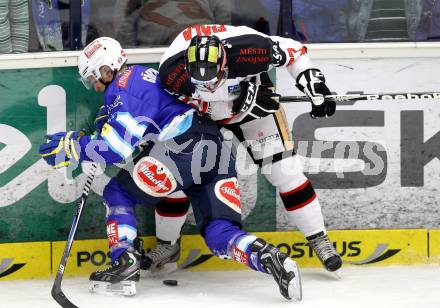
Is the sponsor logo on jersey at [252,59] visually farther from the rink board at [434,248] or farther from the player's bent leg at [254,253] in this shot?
the rink board at [434,248]

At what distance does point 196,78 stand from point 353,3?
3.66 feet

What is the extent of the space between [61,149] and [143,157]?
1.23 feet

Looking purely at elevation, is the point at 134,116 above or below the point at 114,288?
above

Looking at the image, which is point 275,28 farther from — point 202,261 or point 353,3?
point 202,261

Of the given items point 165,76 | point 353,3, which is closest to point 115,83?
point 165,76

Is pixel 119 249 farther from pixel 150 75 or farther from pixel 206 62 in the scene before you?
pixel 206 62

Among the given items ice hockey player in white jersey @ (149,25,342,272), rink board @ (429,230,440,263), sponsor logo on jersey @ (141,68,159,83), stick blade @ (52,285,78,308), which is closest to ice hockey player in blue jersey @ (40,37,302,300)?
sponsor logo on jersey @ (141,68,159,83)

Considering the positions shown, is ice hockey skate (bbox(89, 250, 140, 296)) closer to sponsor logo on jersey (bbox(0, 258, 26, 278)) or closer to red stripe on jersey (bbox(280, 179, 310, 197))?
sponsor logo on jersey (bbox(0, 258, 26, 278))

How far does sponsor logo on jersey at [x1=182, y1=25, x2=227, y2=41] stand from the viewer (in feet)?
15.5

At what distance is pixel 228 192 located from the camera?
4.62 m

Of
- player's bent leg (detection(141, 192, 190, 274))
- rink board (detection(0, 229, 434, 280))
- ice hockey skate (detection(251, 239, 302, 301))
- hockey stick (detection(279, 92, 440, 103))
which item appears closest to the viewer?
ice hockey skate (detection(251, 239, 302, 301))

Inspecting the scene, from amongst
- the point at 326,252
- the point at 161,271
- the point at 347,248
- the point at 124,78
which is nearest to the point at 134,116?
the point at 124,78

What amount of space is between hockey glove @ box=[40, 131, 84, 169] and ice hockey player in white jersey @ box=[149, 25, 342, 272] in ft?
1.61

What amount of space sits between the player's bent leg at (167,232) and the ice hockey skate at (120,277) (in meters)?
0.35
